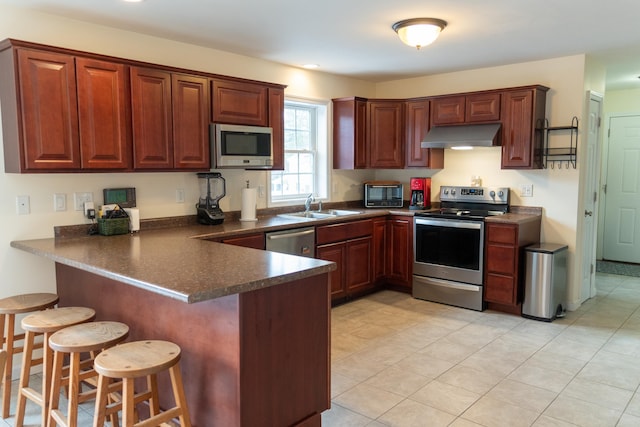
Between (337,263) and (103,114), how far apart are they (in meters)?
2.41

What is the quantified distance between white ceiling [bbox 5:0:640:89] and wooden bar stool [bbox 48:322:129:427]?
6.41 ft

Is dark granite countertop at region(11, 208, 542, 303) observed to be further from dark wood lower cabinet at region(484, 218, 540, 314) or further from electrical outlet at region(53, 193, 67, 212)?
dark wood lower cabinet at region(484, 218, 540, 314)

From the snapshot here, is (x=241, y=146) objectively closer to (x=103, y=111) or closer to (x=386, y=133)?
(x=103, y=111)

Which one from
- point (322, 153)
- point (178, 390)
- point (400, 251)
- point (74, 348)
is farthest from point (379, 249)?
point (74, 348)

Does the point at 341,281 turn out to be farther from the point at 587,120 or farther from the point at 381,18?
the point at 587,120

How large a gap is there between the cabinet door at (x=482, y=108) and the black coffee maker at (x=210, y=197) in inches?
100

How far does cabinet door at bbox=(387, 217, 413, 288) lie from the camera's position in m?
5.01

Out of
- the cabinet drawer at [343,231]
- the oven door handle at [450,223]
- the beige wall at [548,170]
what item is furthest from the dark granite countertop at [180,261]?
the beige wall at [548,170]

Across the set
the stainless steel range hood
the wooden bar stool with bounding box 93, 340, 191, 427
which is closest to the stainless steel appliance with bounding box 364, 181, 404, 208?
the stainless steel range hood

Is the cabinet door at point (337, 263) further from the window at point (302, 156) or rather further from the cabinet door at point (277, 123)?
the cabinet door at point (277, 123)

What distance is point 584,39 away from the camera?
3.82 meters

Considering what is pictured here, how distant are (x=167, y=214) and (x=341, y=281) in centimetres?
177

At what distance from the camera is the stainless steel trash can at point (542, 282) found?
163 inches

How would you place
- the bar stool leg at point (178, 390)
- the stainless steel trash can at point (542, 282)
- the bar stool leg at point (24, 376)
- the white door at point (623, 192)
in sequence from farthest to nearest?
the white door at point (623, 192) → the stainless steel trash can at point (542, 282) → the bar stool leg at point (24, 376) → the bar stool leg at point (178, 390)
